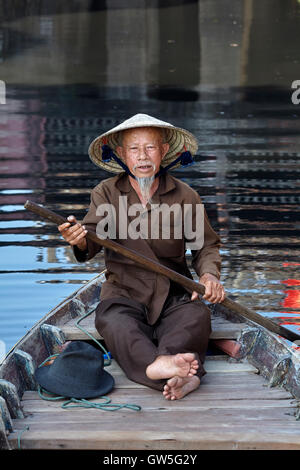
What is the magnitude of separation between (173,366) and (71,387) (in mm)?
414

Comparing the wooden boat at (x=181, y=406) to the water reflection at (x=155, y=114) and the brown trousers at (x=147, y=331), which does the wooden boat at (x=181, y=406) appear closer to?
the brown trousers at (x=147, y=331)

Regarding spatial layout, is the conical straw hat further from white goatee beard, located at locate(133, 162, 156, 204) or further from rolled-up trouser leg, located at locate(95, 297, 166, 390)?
rolled-up trouser leg, located at locate(95, 297, 166, 390)

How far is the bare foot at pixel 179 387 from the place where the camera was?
3433 mm

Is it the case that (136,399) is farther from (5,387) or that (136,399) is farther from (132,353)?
(5,387)

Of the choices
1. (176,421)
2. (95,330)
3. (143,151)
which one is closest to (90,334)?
(95,330)

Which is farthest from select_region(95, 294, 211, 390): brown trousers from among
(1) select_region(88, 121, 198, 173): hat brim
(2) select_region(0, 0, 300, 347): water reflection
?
(2) select_region(0, 0, 300, 347): water reflection

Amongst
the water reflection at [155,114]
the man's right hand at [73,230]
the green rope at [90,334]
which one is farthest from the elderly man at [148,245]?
the water reflection at [155,114]

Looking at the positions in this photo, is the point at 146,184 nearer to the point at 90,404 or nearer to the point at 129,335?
the point at 129,335

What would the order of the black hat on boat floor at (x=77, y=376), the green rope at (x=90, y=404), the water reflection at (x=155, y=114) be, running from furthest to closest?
the water reflection at (x=155, y=114), the black hat on boat floor at (x=77, y=376), the green rope at (x=90, y=404)

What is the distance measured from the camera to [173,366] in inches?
136

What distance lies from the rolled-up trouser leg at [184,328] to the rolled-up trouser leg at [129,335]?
61 mm

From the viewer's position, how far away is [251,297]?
18.7ft

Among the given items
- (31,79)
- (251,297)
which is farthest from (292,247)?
(31,79)

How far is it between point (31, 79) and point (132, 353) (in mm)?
12149
